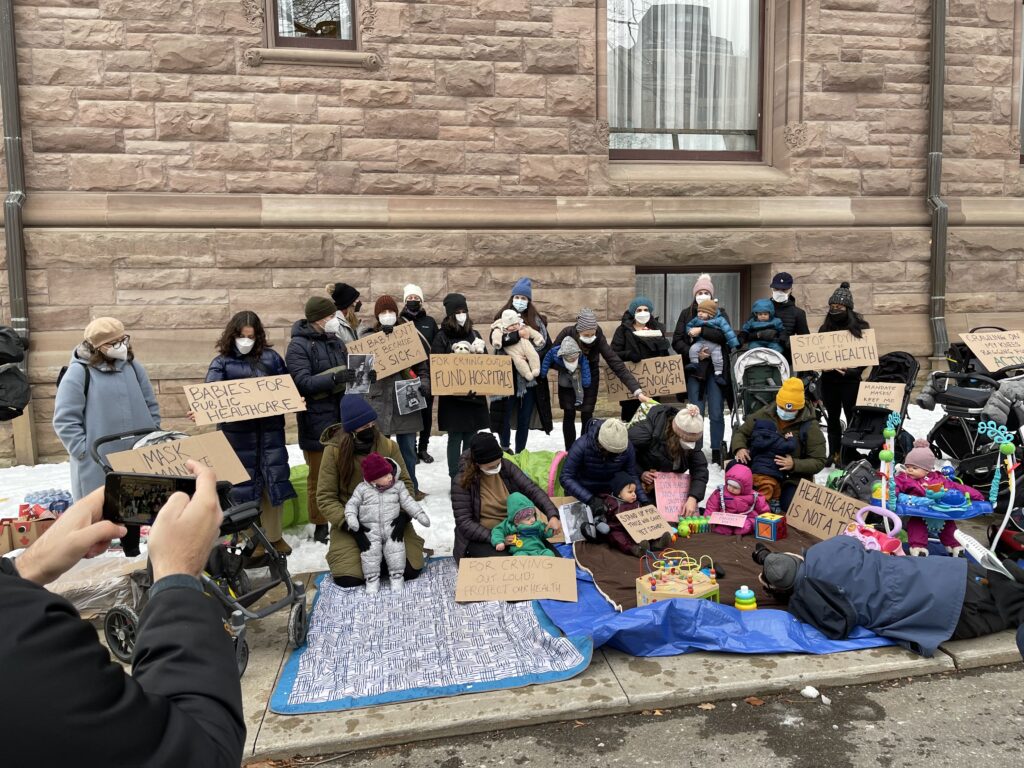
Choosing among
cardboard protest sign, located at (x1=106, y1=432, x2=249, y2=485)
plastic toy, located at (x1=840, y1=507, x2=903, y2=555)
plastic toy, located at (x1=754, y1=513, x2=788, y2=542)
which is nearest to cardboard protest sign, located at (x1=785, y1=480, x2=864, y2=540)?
plastic toy, located at (x1=754, y1=513, x2=788, y2=542)

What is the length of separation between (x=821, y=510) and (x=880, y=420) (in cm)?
213

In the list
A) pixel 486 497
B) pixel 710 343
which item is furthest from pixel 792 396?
pixel 486 497

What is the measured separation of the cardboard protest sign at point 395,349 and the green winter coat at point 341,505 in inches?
46.6

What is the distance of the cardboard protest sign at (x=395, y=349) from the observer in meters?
6.92

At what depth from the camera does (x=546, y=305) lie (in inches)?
382

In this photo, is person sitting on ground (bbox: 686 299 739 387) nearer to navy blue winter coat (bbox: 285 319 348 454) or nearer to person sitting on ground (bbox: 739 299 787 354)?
person sitting on ground (bbox: 739 299 787 354)

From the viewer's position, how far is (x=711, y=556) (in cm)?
569

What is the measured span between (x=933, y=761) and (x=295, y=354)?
4.89 m

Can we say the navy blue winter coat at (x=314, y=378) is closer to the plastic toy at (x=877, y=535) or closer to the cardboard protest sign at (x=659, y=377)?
the cardboard protest sign at (x=659, y=377)

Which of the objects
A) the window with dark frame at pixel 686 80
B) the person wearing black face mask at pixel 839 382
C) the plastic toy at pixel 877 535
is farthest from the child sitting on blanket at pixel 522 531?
the window with dark frame at pixel 686 80

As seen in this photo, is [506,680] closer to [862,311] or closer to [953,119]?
[862,311]

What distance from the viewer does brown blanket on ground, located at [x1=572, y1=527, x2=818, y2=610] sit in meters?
5.09

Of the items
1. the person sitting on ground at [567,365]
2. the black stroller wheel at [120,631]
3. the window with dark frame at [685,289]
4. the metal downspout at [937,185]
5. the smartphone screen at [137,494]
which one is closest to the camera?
the smartphone screen at [137,494]

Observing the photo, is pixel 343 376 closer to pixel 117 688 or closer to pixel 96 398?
pixel 96 398
